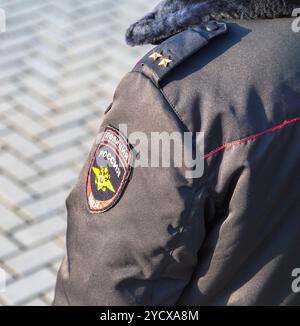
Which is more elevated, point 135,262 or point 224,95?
point 224,95

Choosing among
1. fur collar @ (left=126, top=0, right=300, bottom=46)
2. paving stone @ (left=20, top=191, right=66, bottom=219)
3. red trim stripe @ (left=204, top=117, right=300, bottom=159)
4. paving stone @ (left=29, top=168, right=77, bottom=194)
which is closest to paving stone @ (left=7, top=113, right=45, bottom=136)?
paving stone @ (left=29, top=168, right=77, bottom=194)

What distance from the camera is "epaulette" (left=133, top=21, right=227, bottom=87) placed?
1407 mm

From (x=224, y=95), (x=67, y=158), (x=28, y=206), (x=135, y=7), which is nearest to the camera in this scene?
(x=224, y=95)

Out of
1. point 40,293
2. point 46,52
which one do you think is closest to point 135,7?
point 46,52

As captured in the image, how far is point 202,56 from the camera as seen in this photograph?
55.6 inches

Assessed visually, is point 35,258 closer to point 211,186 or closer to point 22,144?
point 22,144

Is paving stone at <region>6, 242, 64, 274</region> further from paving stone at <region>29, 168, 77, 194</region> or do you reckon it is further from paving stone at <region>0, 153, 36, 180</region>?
paving stone at <region>0, 153, 36, 180</region>

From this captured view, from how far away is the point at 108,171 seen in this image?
1.51 m

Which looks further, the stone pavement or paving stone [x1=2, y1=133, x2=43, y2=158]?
paving stone [x1=2, y1=133, x2=43, y2=158]

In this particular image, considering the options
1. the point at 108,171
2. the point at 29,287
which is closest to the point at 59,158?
the point at 29,287

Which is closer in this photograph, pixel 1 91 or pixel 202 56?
pixel 202 56

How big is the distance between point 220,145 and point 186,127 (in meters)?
0.07

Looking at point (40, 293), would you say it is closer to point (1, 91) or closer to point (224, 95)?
point (1, 91)

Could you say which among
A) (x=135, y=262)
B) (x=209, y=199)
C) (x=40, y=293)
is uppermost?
(x=209, y=199)
